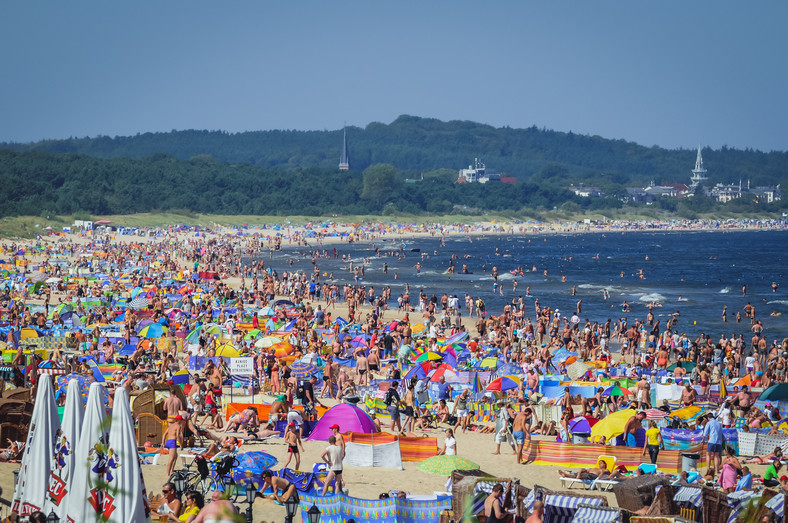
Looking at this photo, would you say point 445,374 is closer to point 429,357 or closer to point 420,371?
point 420,371

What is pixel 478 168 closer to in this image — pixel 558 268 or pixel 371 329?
pixel 558 268

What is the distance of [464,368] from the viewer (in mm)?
19719

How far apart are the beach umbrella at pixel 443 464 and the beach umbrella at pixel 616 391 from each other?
5323mm

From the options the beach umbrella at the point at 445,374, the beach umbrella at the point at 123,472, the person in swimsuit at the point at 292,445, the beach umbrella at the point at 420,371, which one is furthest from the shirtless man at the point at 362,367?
the beach umbrella at the point at 123,472

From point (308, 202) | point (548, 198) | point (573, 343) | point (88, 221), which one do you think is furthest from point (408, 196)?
point (573, 343)

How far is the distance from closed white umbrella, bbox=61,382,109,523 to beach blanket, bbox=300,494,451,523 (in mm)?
2285

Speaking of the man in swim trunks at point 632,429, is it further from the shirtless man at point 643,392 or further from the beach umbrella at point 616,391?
the beach umbrella at point 616,391

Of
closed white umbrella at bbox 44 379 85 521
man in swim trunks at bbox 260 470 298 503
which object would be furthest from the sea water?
closed white umbrella at bbox 44 379 85 521

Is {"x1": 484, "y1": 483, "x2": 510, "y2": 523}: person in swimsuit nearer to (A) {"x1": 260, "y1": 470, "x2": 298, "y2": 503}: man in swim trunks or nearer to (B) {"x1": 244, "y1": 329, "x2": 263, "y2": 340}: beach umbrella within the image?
(A) {"x1": 260, "y1": 470, "x2": 298, "y2": 503}: man in swim trunks

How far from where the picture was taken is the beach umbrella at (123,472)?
7.71m

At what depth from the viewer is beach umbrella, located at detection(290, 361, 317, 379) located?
1817cm

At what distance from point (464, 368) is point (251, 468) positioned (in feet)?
30.0

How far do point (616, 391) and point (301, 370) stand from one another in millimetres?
5998

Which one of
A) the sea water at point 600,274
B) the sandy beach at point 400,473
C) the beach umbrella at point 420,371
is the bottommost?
the sea water at point 600,274
